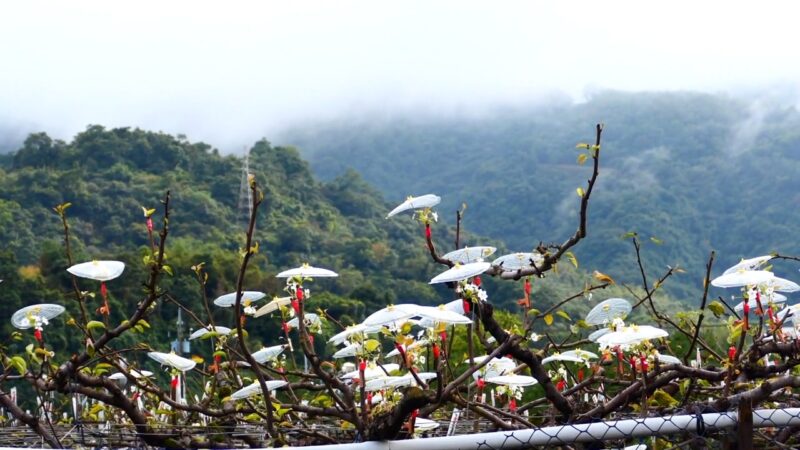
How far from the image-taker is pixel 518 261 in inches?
129

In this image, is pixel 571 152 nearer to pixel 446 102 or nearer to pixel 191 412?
pixel 446 102

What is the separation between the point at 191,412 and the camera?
3375 millimetres

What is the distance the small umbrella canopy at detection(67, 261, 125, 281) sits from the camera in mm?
3010

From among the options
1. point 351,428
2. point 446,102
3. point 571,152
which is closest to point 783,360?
point 351,428

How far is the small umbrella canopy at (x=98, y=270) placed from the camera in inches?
119

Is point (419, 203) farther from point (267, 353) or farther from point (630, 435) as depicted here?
point (630, 435)

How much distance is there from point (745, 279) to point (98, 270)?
1.56m

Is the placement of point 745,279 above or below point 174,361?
above

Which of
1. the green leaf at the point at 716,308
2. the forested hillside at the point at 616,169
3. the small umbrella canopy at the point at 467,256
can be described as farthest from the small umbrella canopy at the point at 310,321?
the forested hillside at the point at 616,169

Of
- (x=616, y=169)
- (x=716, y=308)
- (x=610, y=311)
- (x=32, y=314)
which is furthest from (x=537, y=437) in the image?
(x=616, y=169)

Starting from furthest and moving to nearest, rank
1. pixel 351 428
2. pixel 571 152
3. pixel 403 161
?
pixel 403 161 → pixel 571 152 → pixel 351 428

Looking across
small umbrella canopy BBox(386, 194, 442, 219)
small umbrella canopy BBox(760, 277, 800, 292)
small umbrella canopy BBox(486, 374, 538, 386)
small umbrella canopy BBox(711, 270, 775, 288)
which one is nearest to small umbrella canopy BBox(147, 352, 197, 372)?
small umbrella canopy BBox(386, 194, 442, 219)

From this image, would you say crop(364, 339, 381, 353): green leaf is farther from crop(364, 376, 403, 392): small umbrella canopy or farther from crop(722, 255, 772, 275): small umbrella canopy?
crop(722, 255, 772, 275): small umbrella canopy

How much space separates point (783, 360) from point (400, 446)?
3.94 feet
